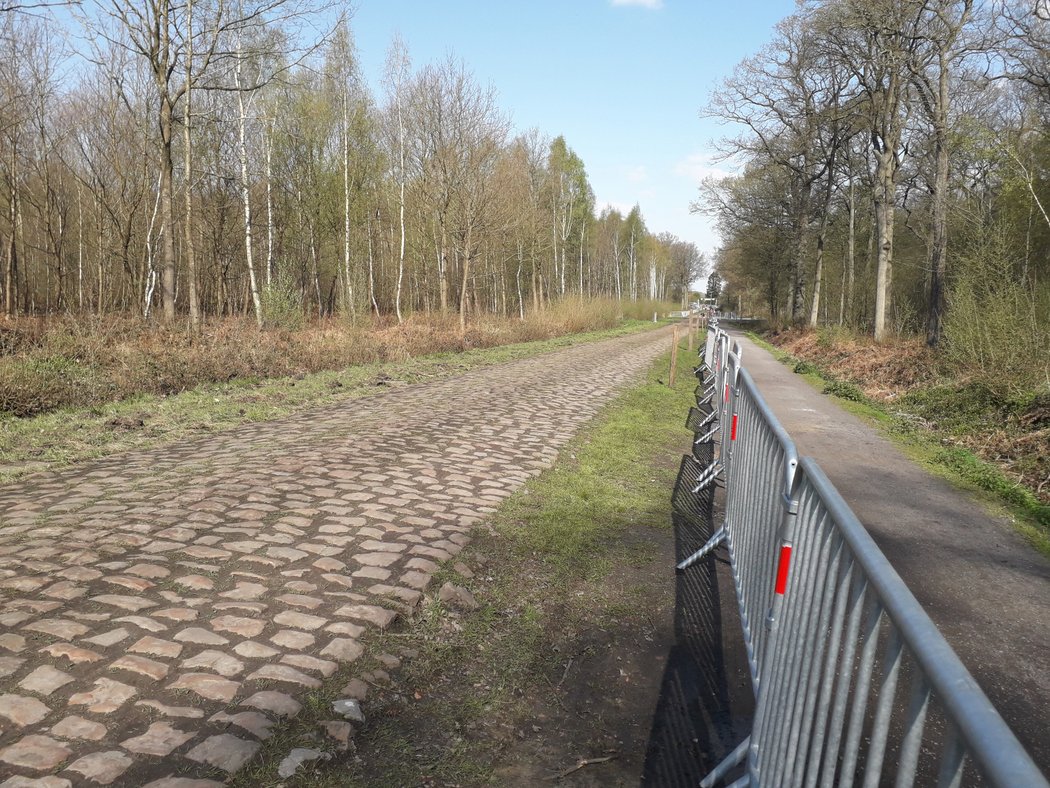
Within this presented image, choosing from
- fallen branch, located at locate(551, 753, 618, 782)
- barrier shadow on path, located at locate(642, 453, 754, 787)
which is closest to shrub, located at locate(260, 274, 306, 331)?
barrier shadow on path, located at locate(642, 453, 754, 787)

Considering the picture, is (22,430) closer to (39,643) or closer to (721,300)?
(39,643)

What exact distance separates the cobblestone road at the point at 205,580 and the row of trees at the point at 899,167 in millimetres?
11772

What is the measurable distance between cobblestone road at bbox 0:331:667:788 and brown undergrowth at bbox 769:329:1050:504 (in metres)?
5.94

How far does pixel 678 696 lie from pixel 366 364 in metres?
14.8

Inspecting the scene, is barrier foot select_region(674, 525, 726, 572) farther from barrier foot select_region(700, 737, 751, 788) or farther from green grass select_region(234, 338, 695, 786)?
barrier foot select_region(700, 737, 751, 788)

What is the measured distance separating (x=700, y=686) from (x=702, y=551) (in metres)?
1.73

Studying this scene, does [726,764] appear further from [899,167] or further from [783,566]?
[899,167]

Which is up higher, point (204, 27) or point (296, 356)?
point (204, 27)

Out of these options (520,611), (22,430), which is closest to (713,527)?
(520,611)

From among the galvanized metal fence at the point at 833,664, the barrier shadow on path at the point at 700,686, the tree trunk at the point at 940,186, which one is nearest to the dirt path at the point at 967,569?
the galvanized metal fence at the point at 833,664

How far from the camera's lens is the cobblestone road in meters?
2.72

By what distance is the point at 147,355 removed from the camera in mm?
12094

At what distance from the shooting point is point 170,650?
3.30 m

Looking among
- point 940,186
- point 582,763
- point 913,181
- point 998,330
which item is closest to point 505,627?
point 582,763
